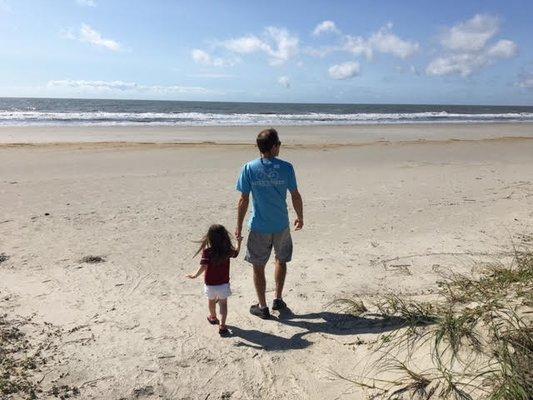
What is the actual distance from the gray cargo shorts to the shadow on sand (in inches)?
23.0

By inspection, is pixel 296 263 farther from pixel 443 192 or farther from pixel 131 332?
pixel 443 192

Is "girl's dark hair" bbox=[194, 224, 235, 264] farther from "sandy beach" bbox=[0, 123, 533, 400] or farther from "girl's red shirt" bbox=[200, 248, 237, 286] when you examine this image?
"sandy beach" bbox=[0, 123, 533, 400]

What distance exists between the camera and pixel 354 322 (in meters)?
4.36

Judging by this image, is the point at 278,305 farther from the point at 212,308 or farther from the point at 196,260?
the point at 196,260

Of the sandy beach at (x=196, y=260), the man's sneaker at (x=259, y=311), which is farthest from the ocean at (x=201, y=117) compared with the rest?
the man's sneaker at (x=259, y=311)

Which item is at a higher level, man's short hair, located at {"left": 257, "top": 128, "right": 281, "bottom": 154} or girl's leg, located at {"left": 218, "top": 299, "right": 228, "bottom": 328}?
man's short hair, located at {"left": 257, "top": 128, "right": 281, "bottom": 154}

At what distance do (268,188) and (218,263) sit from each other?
800mm

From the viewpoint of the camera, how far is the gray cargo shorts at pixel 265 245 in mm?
4504

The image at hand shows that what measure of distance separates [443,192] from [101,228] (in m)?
6.85

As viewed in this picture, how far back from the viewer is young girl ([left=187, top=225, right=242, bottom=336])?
164 inches

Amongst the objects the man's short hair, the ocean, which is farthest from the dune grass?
the ocean

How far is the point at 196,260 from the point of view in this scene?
20.1ft

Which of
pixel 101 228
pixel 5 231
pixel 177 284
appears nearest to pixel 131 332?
pixel 177 284

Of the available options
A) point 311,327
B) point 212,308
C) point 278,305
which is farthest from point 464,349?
point 212,308
